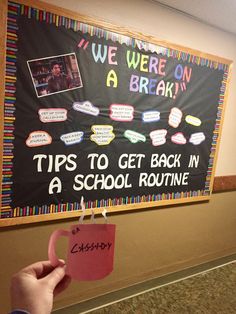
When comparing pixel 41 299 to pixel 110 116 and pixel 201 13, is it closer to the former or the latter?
pixel 110 116

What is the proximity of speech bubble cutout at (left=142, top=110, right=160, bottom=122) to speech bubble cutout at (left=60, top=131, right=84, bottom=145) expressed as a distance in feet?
1.70

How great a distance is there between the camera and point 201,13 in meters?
2.02

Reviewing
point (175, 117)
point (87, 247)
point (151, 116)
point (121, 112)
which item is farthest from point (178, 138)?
point (87, 247)

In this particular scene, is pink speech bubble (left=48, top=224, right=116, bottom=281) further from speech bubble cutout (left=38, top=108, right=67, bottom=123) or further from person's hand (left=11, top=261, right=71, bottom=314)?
speech bubble cutout (left=38, top=108, right=67, bottom=123)

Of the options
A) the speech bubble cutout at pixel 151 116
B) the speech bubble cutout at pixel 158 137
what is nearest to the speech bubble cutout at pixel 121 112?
the speech bubble cutout at pixel 151 116

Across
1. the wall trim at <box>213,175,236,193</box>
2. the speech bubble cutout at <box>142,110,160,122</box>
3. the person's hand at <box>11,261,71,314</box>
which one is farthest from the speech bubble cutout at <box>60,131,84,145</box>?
the wall trim at <box>213,175,236,193</box>

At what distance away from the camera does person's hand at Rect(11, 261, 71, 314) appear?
0.66 meters

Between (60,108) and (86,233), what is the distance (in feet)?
3.66

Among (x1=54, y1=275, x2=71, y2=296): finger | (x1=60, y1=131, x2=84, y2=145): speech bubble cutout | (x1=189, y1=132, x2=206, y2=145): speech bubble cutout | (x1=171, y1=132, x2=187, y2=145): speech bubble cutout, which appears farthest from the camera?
(x1=189, y1=132, x2=206, y2=145): speech bubble cutout

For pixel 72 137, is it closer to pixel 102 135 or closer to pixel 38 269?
pixel 102 135

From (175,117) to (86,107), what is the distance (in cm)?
79

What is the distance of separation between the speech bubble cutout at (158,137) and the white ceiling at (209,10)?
899mm

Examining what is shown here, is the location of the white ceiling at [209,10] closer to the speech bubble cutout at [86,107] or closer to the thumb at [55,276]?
the speech bubble cutout at [86,107]

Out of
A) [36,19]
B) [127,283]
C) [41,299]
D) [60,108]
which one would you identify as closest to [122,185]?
[60,108]
